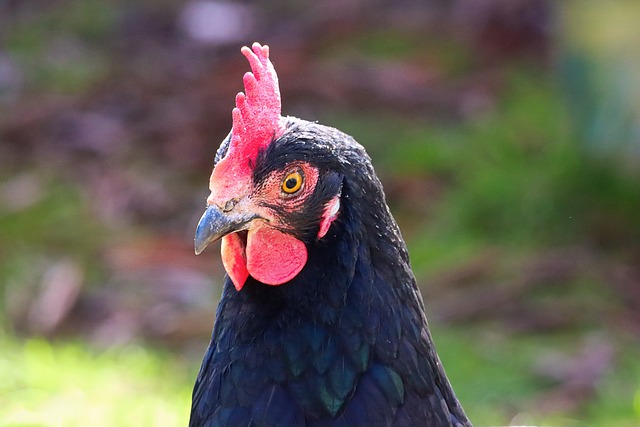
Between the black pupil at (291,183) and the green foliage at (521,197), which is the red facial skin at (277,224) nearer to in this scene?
the black pupil at (291,183)

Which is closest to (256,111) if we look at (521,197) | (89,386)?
(89,386)

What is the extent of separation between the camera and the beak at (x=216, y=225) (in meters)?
2.40

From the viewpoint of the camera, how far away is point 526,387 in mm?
4789

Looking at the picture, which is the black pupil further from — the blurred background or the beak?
the blurred background

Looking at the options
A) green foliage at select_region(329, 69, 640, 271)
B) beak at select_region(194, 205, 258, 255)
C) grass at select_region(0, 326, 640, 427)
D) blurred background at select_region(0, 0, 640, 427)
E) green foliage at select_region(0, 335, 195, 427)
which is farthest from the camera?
green foliage at select_region(329, 69, 640, 271)

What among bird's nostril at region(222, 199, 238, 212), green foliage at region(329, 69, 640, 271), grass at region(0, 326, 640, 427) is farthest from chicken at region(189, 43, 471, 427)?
green foliage at region(329, 69, 640, 271)

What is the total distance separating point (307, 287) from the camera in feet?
8.16

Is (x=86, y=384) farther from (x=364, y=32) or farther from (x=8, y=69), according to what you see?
(x=364, y=32)

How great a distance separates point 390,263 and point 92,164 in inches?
186

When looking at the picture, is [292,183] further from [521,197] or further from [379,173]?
[379,173]

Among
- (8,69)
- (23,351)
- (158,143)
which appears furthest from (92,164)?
(23,351)

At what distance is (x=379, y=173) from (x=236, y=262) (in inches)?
161

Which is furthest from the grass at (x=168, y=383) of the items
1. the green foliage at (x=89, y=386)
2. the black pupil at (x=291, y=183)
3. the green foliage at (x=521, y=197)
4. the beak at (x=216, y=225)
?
the black pupil at (x=291, y=183)

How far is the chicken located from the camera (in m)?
2.46
